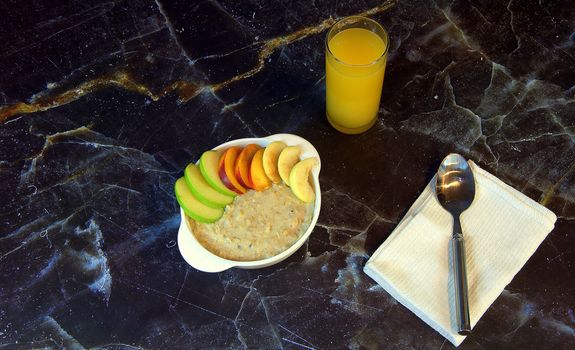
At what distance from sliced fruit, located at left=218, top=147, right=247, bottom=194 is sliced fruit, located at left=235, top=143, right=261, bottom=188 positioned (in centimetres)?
1

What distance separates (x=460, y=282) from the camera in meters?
1.22

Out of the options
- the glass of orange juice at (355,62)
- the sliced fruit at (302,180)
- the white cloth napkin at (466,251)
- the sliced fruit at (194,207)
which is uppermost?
the glass of orange juice at (355,62)

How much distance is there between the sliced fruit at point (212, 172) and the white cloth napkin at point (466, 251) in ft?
1.24

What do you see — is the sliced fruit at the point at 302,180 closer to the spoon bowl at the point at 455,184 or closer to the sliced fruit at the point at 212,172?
the sliced fruit at the point at 212,172

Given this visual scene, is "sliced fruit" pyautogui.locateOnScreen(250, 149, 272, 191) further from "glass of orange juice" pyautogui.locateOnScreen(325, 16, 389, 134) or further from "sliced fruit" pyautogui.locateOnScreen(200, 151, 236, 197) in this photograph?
"glass of orange juice" pyautogui.locateOnScreen(325, 16, 389, 134)

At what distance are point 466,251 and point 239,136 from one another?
0.64 metres

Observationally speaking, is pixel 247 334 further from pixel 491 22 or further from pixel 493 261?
pixel 491 22

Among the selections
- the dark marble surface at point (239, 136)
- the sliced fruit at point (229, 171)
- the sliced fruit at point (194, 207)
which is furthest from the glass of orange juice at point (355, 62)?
the sliced fruit at point (194, 207)

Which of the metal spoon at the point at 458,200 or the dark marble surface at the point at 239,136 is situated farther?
the dark marble surface at the point at 239,136

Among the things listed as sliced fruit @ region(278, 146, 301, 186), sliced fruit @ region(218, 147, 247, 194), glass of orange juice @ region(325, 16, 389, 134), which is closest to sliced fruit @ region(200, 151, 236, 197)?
sliced fruit @ region(218, 147, 247, 194)

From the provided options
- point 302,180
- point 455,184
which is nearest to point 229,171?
point 302,180

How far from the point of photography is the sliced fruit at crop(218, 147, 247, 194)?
1.32m

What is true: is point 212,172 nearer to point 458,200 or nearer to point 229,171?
point 229,171

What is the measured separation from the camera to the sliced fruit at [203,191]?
131cm
